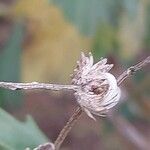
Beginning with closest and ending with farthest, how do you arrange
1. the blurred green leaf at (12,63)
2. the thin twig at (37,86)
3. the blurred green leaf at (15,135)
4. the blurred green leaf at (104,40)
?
the thin twig at (37,86) < the blurred green leaf at (15,135) < the blurred green leaf at (104,40) < the blurred green leaf at (12,63)


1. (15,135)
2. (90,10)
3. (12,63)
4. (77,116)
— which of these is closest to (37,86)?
(77,116)

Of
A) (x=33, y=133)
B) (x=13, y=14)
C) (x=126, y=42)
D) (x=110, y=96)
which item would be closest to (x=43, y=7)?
(x=13, y=14)

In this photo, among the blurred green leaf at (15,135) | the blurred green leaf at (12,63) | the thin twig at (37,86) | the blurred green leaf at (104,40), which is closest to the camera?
the thin twig at (37,86)

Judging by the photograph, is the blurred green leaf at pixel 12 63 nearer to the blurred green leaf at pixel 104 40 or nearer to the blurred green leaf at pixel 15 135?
the blurred green leaf at pixel 104 40

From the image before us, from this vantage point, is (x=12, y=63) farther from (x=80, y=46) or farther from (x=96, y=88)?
(x=96, y=88)

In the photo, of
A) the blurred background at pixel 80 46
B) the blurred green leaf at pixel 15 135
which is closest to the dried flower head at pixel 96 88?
the blurred green leaf at pixel 15 135

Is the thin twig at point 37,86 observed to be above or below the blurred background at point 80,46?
above

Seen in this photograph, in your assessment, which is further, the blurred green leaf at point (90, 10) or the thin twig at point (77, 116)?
the blurred green leaf at point (90, 10)
